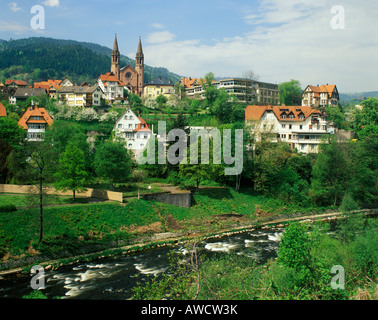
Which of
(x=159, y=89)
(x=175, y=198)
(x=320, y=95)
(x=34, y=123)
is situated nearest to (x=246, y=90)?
(x=320, y=95)

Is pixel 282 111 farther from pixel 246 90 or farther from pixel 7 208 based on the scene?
pixel 7 208

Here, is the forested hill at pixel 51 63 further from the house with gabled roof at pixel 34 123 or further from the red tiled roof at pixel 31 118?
the house with gabled roof at pixel 34 123

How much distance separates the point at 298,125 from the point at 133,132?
23.6 metres

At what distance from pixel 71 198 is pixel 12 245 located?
8222 mm

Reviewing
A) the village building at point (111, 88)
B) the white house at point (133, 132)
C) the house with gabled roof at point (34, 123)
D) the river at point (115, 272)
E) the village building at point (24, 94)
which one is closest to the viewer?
the river at point (115, 272)

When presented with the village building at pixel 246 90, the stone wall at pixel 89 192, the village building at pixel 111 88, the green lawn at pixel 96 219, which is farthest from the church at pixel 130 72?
the stone wall at pixel 89 192

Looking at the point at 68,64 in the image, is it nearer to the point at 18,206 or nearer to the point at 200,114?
the point at 200,114

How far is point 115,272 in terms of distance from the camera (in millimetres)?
19297

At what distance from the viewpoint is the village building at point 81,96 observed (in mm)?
55969

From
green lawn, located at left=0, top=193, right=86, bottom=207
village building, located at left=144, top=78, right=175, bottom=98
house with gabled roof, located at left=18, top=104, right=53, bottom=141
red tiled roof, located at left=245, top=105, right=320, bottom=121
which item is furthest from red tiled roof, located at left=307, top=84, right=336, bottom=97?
green lawn, located at left=0, top=193, right=86, bottom=207

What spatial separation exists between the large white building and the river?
22971mm

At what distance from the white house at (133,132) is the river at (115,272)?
20.4 metres

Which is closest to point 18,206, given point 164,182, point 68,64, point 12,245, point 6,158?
point 12,245

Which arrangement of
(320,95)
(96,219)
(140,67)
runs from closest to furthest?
1. (96,219)
2. (320,95)
3. (140,67)
